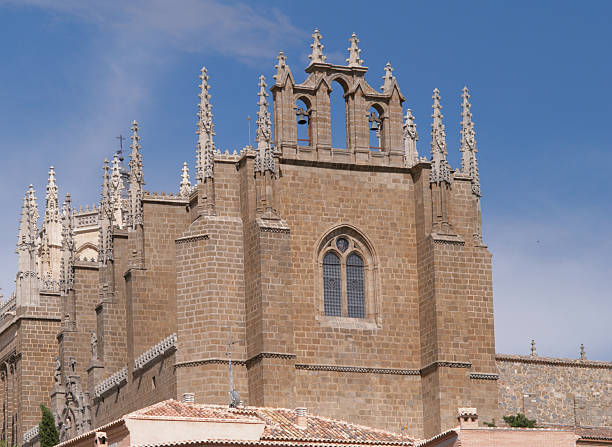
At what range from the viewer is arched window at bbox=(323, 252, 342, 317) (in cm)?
5755

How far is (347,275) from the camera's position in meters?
58.1

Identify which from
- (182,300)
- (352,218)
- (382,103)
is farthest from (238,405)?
(382,103)

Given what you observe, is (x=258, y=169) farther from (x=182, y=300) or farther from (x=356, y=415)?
(x=356, y=415)

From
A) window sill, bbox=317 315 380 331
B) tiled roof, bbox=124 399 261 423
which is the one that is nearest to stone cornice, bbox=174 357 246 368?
window sill, bbox=317 315 380 331

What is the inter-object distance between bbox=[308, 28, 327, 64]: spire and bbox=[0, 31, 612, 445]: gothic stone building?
0.18 feet

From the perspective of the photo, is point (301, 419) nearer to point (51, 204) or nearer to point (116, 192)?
point (116, 192)

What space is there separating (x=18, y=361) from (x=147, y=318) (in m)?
13.0

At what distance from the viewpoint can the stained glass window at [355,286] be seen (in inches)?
2277

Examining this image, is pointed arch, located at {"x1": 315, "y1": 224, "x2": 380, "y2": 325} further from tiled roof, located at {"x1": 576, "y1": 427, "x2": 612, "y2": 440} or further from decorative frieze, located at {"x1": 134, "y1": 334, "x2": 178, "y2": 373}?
tiled roof, located at {"x1": 576, "y1": 427, "x2": 612, "y2": 440}

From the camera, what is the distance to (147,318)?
60.2m

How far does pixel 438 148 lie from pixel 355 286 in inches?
214

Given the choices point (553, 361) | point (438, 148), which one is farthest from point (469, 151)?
point (553, 361)

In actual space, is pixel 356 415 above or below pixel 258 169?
below

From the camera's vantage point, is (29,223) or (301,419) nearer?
(301,419)
